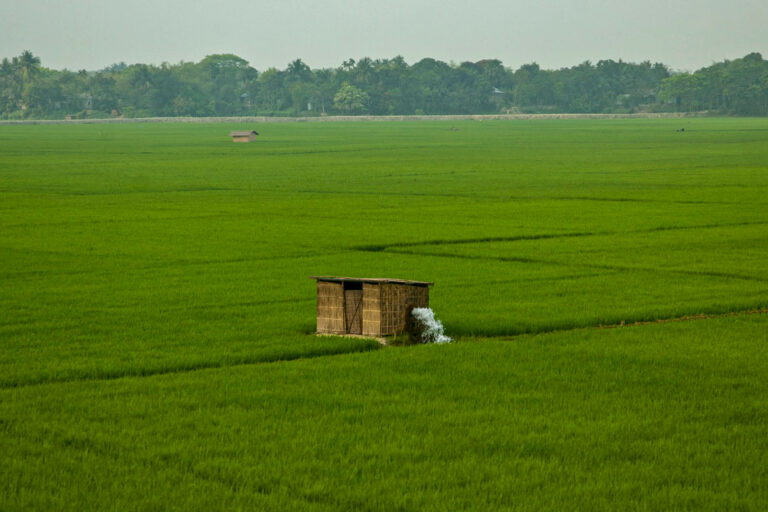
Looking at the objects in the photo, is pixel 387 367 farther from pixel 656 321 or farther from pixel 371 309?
pixel 656 321

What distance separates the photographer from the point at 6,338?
16.4 metres

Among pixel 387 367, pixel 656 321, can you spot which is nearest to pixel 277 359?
pixel 387 367

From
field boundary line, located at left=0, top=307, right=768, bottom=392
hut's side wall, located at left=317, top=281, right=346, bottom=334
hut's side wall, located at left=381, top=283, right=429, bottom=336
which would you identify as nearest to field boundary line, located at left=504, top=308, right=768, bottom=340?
field boundary line, located at left=0, top=307, right=768, bottom=392

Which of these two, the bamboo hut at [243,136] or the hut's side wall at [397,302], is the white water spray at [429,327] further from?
the bamboo hut at [243,136]

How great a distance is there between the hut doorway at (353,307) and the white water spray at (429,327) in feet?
→ 2.46

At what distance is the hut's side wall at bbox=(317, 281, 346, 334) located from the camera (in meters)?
16.4

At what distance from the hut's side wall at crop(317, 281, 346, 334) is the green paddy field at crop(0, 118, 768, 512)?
1.56ft

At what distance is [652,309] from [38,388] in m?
9.65

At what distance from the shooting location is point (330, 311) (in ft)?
54.9

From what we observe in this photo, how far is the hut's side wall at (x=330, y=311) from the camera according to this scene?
16.4m

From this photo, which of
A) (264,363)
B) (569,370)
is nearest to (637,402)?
(569,370)

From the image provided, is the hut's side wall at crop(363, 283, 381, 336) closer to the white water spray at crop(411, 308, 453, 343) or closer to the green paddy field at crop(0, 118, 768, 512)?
the green paddy field at crop(0, 118, 768, 512)

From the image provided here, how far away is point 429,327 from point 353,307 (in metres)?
1.10

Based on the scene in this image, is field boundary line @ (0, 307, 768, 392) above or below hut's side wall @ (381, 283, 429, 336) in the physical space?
below
